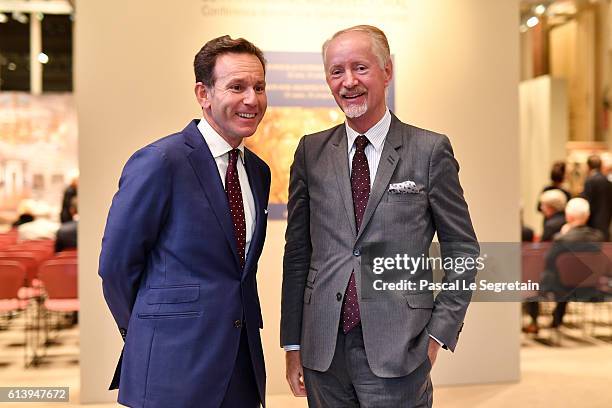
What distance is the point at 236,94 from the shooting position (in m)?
2.49

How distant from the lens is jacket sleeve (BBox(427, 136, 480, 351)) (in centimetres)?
252

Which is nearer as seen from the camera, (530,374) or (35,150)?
(530,374)

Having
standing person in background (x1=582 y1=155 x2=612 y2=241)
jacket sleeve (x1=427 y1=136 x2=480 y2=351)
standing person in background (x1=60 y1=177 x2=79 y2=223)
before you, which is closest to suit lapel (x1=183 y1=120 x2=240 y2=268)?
jacket sleeve (x1=427 y1=136 x2=480 y2=351)

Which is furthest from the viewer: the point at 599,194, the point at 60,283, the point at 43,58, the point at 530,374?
the point at 43,58

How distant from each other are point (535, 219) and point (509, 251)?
1093cm

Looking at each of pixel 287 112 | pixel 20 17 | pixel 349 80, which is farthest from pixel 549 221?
pixel 20 17

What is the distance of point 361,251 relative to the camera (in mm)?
2551

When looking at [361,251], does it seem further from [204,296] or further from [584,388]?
[584,388]

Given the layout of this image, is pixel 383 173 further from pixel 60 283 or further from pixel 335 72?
pixel 60 283

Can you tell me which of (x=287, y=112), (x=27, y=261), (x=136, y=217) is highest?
(x=287, y=112)

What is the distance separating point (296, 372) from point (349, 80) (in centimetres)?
100

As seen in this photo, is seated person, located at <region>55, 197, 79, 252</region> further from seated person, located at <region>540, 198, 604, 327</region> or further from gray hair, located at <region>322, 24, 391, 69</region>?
gray hair, located at <region>322, 24, 391, 69</region>

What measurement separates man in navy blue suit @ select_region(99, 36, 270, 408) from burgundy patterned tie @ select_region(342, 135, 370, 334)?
314 millimetres

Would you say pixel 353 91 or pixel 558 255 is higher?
pixel 353 91
